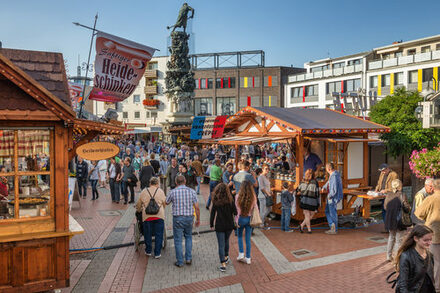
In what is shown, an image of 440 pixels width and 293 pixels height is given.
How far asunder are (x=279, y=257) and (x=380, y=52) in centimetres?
4441

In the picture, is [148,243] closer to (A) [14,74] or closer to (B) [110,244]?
(B) [110,244]

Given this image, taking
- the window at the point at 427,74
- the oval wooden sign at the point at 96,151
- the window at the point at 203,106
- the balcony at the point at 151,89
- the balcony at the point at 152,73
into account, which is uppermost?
the balcony at the point at 152,73

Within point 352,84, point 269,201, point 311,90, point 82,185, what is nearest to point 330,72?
point 352,84

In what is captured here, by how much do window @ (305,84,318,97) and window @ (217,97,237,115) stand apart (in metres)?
11.7

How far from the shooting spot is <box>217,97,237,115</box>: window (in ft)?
192

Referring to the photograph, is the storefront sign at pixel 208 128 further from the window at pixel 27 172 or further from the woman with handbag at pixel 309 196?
the window at pixel 27 172

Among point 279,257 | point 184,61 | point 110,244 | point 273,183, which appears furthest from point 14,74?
point 184,61

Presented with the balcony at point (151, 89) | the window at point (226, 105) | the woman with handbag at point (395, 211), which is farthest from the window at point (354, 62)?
the woman with handbag at point (395, 211)

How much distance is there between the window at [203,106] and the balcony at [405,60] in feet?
80.9

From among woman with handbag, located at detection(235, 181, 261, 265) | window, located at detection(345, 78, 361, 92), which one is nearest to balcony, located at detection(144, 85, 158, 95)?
window, located at detection(345, 78, 361, 92)

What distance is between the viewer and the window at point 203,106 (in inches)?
2339

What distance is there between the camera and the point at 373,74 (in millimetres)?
43344

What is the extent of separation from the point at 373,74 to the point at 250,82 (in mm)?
19598

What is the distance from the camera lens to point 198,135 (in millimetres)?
13844
